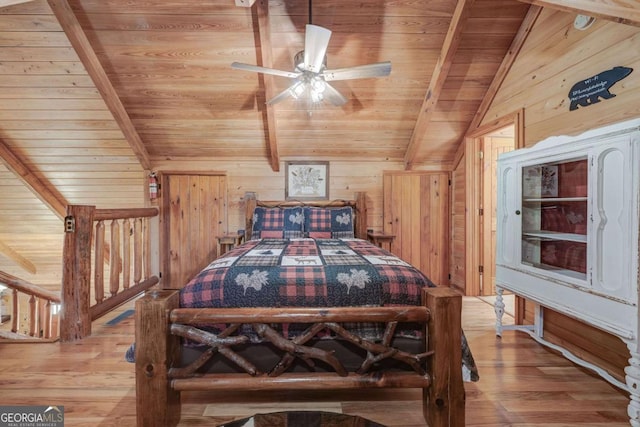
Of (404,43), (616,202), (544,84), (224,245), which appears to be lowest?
(224,245)

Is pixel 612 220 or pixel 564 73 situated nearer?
pixel 612 220

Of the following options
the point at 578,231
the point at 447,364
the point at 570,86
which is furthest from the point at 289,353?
the point at 570,86

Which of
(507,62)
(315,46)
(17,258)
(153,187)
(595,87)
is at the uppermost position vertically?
(507,62)

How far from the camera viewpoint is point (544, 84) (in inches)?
96.6

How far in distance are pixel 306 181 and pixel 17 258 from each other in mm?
4157

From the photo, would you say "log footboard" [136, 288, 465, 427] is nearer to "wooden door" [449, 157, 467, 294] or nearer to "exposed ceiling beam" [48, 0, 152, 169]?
"exposed ceiling beam" [48, 0, 152, 169]

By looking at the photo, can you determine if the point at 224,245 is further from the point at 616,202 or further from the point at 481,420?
the point at 616,202

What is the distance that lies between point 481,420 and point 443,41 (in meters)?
2.72

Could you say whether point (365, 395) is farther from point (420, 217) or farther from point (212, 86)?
point (212, 86)

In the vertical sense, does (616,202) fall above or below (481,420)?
above

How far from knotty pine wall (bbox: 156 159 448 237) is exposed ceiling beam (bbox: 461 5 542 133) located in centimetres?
101

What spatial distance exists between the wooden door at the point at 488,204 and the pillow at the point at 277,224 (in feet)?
6.65

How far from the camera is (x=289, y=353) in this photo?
1385 mm

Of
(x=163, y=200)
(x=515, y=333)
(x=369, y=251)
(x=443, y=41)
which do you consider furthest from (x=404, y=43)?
(x=163, y=200)
